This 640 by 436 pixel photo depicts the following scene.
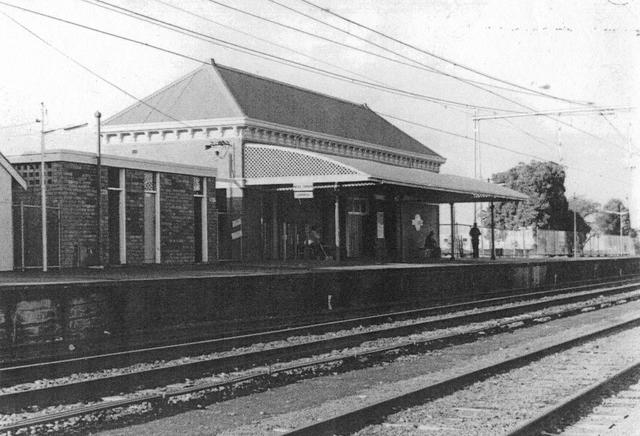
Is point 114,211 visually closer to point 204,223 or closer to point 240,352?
point 204,223

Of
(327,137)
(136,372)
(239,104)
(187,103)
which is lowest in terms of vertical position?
(136,372)

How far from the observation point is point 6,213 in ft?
66.2

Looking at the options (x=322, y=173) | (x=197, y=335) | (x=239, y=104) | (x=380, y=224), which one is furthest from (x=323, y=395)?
(x=380, y=224)

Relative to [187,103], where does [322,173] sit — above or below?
below

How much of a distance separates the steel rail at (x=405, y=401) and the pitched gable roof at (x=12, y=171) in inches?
562

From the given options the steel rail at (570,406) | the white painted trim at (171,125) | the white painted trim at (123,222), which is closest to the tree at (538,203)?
the white painted trim at (171,125)

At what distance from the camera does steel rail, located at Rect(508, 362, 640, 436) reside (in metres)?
6.75

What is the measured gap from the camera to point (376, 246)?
37.1 metres

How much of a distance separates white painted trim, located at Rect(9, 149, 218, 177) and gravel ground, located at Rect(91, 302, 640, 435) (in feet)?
43.1

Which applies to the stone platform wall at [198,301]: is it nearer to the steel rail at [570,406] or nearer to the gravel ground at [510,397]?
the gravel ground at [510,397]

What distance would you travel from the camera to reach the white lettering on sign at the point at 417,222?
41.6 m

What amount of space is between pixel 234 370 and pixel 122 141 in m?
23.9

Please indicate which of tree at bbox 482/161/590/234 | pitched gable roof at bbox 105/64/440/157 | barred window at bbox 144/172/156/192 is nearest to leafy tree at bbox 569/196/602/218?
tree at bbox 482/161/590/234

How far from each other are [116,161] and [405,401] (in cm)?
1734
